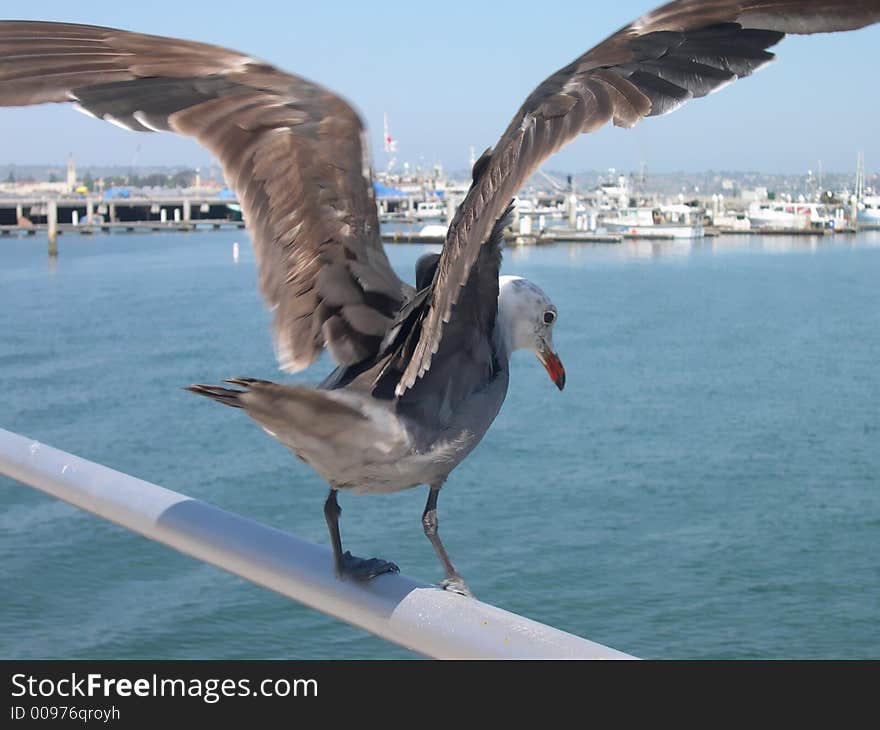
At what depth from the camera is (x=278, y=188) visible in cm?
325

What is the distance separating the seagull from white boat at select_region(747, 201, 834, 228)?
10405cm

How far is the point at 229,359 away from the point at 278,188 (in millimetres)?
31278

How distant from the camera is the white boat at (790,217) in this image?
103 meters

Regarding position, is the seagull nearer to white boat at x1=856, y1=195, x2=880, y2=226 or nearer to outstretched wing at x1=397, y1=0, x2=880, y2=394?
outstretched wing at x1=397, y1=0, x2=880, y2=394

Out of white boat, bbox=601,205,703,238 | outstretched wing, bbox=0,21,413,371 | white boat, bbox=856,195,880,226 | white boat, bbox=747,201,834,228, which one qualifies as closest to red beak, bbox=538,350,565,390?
outstretched wing, bbox=0,21,413,371

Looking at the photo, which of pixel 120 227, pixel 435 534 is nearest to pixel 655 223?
pixel 120 227

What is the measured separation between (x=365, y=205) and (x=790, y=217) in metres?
105

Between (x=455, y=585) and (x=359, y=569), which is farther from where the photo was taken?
(x=455, y=585)

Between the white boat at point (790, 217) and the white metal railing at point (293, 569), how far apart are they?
105 meters

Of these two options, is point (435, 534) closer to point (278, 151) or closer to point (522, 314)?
point (522, 314)

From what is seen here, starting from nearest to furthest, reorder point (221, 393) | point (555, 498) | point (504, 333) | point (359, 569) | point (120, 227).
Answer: point (359, 569) < point (221, 393) < point (504, 333) < point (555, 498) < point (120, 227)

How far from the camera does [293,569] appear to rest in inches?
91.2

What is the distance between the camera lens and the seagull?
2.53m
